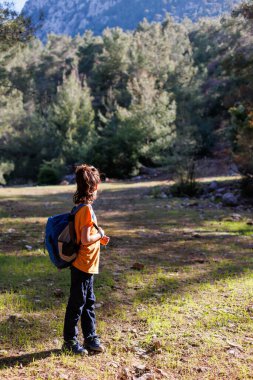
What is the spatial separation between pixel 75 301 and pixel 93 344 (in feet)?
1.52

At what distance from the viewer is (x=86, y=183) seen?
3697 millimetres

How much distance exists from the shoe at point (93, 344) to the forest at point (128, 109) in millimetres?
10852

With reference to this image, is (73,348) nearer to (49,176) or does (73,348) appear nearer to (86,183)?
(86,183)

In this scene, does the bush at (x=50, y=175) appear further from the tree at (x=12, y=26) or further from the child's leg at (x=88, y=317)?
the child's leg at (x=88, y=317)

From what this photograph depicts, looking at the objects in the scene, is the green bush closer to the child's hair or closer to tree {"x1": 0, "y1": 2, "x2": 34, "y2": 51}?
tree {"x1": 0, "y1": 2, "x2": 34, "y2": 51}

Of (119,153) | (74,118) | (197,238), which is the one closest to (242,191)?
(197,238)

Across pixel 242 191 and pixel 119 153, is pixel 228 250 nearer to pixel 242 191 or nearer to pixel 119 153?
pixel 242 191

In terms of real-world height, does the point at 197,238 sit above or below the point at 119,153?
below

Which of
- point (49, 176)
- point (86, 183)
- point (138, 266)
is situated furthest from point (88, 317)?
point (49, 176)

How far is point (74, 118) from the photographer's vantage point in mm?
35781

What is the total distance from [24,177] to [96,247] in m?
38.6

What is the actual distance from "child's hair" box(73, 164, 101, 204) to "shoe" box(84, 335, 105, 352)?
52.1 inches

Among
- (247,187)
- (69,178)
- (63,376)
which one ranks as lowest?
(63,376)

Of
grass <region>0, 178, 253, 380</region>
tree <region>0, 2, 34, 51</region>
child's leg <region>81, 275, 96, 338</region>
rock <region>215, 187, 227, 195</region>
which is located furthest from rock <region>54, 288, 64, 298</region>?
rock <region>215, 187, 227, 195</region>
